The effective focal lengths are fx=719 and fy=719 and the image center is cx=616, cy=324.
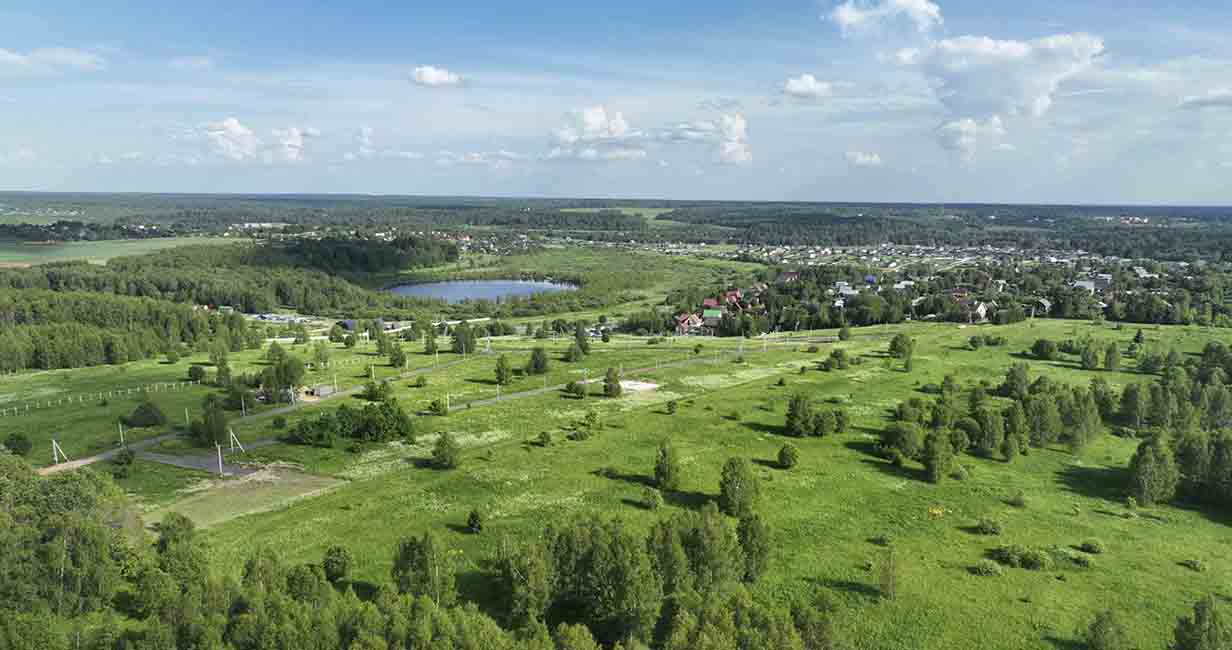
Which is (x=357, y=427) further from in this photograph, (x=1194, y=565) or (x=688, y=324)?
(x=688, y=324)

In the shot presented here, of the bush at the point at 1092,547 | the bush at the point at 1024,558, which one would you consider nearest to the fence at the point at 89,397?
the bush at the point at 1024,558

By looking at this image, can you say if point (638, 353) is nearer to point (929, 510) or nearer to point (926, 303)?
point (929, 510)

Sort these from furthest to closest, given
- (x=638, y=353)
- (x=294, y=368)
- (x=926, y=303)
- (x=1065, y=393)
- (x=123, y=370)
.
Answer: (x=926, y=303), (x=638, y=353), (x=123, y=370), (x=294, y=368), (x=1065, y=393)

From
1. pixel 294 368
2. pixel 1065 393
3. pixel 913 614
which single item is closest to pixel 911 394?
pixel 1065 393

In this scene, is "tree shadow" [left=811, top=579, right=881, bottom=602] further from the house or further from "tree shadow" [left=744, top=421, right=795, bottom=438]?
the house

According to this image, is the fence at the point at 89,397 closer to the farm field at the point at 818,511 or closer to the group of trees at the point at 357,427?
the farm field at the point at 818,511

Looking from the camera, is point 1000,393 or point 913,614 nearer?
point 913,614
